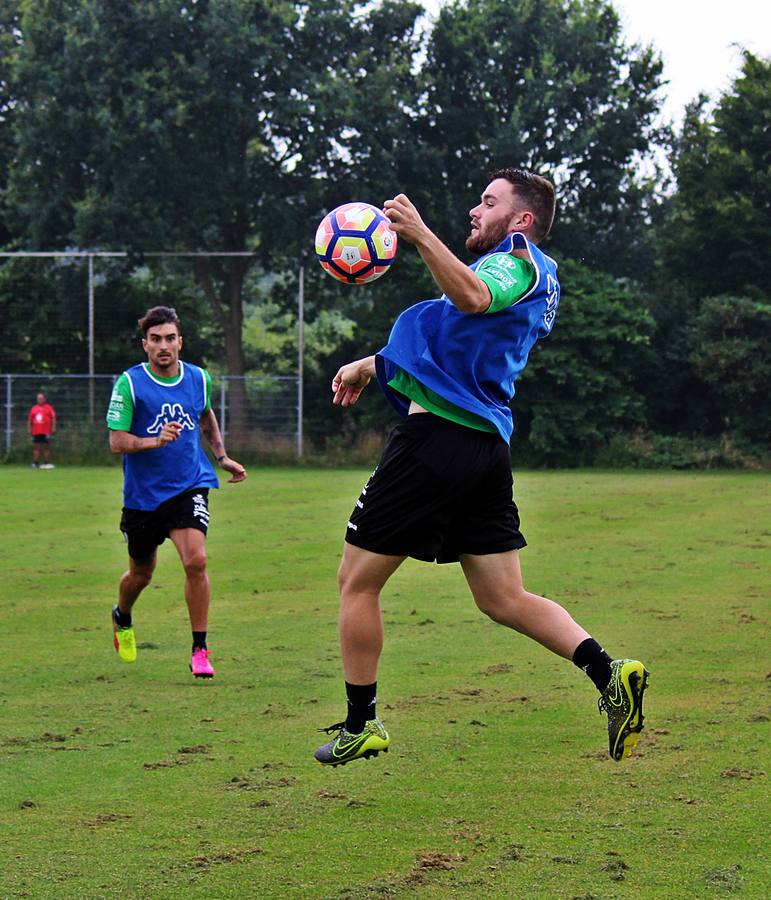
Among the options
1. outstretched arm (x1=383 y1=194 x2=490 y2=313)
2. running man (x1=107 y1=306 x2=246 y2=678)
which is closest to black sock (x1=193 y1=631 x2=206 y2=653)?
running man (x1=107 y1=306 x2=246 y2=678)

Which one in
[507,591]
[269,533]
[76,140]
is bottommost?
[269,533]

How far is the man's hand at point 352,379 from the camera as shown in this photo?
537 cm

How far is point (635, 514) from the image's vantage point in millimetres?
20609

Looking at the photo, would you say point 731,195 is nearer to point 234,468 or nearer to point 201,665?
point 234,468

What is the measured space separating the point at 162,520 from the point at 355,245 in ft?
9.84

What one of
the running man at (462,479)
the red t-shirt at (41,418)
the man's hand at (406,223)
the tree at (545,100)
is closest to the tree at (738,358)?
the tree at (545,100)

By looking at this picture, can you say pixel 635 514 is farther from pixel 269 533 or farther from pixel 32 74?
pixel 32 74

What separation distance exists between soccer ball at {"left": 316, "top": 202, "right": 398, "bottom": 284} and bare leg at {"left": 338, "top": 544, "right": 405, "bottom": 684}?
161cm

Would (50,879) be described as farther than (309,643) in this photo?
No

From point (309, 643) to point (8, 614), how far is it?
2744 mm

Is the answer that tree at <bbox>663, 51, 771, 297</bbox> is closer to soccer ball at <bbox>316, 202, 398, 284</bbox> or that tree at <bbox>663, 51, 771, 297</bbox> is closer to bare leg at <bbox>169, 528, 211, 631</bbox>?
bare leg at <bbox>169, 528, 211, 631</bbox>

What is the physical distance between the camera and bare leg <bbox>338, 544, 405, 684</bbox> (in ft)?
17.4

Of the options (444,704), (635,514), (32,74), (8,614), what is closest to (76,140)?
(32,74)

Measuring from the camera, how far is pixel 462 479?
17.3ft
